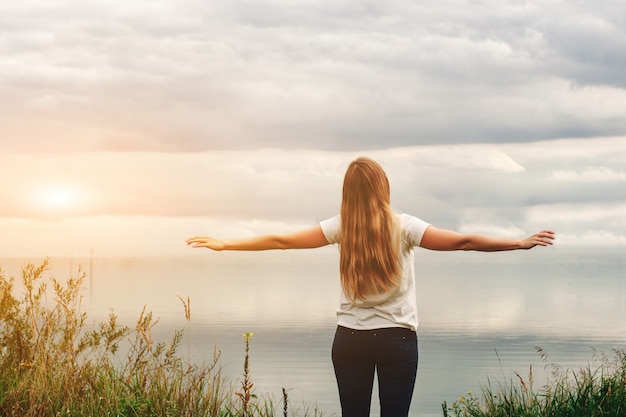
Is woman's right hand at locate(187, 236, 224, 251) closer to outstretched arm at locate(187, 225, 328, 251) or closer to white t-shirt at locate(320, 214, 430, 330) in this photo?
outstretched arm at locate(187, 225, 328, 251)

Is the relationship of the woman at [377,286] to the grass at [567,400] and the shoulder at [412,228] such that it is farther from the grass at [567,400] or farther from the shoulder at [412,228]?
the grass at [567,400]

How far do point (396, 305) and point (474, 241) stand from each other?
2.20 ft

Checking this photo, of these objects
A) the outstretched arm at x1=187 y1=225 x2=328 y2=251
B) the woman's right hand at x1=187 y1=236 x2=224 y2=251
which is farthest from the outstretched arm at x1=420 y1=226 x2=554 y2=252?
the woman's right hand at x1=187 y1=236 x2=224 y2=251

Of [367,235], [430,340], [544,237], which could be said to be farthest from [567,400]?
[430,340]

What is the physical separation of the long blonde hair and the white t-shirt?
0.16ft

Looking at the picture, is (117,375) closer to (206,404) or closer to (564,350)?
(206,404)

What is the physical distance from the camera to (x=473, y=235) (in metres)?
5.00

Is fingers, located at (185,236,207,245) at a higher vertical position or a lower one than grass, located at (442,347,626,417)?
higher

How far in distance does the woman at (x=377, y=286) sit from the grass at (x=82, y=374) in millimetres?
1467

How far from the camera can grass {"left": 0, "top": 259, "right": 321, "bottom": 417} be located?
666 cm

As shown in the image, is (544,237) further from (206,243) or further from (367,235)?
(206,243)

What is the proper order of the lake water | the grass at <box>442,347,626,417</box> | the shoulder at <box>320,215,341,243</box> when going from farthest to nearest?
1. the lake water
2. the grass at <box>442,347,626,417</box>
3. the shoulder at <box>320,215,341,243</box>

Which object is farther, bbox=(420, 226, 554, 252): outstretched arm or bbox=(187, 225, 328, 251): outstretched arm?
bbox=(187, 225, 328, 251): outstretched arm

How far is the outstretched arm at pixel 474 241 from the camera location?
4.85 metres
